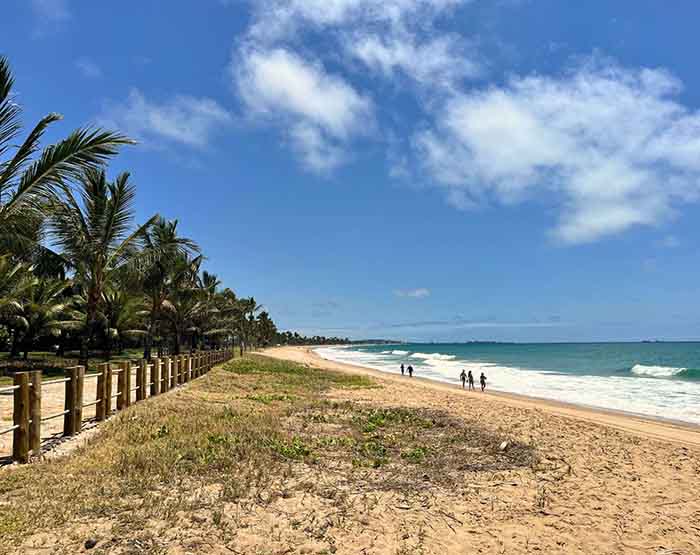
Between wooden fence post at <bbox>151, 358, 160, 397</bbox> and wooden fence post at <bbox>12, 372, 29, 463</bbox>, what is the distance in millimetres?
7505

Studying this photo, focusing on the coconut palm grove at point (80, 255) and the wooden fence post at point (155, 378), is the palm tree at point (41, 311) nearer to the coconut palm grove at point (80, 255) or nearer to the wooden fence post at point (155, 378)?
the coconut palm grove at point (80, 255)

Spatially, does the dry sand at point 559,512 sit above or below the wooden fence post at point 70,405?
below

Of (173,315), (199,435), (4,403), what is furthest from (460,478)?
(173,315)

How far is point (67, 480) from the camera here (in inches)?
246

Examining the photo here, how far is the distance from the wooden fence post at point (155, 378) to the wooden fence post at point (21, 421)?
24.6 ft

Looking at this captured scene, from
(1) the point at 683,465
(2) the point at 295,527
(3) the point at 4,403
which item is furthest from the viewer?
(3) the point at 4,403

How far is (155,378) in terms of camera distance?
1463 cm

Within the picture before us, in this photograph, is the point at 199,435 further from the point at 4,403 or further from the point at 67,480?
the point at 4,403

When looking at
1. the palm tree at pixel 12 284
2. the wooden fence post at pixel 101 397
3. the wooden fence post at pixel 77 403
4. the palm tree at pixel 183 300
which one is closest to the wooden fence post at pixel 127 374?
the wooden fence post at pixel 101 397

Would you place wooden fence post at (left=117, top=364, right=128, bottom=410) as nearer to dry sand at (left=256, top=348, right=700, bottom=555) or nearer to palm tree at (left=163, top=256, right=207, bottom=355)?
dry sand at (left=256, top=348, right=700, bottom=555)

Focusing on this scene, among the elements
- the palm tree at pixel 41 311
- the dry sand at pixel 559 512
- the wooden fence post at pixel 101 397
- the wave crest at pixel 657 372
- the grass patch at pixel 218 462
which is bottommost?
the wave crest at pixel 657 372

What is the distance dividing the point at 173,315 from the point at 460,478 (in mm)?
29579

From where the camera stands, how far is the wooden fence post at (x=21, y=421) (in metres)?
6.95

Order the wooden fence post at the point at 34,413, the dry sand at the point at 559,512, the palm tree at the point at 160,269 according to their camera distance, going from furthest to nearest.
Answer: the palm tree at the point at 160,269 → the wooden fence post at the point at 34,413 → the dry sand at the point at 559,512
